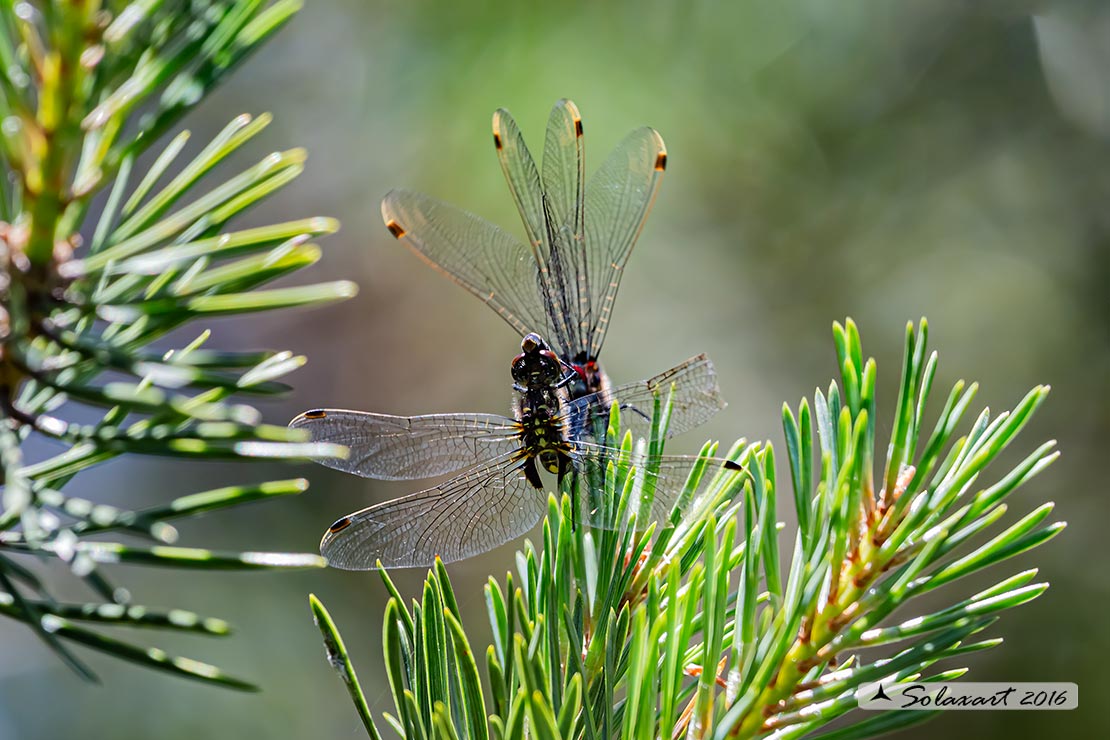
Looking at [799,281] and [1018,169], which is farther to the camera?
[799,281]

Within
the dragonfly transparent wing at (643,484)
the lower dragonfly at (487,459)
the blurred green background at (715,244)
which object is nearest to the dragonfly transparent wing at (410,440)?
the lower dragonfly at (487,459)

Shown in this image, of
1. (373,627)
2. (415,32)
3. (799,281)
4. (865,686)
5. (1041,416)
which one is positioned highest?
(415,32)

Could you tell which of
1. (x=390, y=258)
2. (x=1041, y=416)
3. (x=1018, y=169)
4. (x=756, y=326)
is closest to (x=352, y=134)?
(x=390, y=258)

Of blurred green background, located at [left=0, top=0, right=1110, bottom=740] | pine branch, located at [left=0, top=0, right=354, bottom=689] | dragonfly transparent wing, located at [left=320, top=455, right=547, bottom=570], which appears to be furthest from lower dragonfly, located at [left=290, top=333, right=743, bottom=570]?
blurred green background, located at [left=0, top=0, right=1110, bottom=740]

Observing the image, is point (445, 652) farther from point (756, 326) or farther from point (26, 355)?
point (756, 326)

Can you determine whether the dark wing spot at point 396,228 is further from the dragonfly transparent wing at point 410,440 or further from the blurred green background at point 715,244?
the blurred green background at point 715,244

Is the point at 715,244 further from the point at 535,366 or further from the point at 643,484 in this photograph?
the point at 643,484
